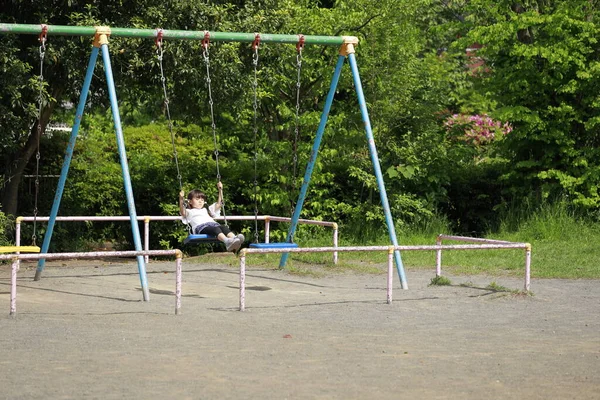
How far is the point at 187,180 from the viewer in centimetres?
1916

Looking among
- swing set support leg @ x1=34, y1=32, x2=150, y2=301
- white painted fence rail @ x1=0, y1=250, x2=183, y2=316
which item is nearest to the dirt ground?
white painted fence rail @ x1=0, y1=250, x2=183, y2=316

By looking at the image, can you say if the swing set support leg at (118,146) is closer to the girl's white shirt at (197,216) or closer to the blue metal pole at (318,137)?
the girl's white shirt at (197,216)

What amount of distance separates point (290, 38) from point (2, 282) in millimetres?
4940

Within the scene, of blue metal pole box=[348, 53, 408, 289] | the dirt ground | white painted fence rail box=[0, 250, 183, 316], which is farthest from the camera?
blue metal pole box=[348, 53, 408, 289]

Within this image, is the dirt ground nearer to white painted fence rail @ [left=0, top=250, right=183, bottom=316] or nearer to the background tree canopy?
white painted fence rail @ [left=0, top=250, right=183, bottom=316]

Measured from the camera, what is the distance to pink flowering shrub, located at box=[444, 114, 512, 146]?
66.3ft

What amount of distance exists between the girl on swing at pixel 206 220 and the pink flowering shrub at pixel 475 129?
7737 millimetres

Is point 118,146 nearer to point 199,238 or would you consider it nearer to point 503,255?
point 199,238

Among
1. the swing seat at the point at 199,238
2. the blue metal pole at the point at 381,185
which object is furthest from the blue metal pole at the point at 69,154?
the blue metal pole at the point at 381,185

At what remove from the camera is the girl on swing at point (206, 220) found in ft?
42.3

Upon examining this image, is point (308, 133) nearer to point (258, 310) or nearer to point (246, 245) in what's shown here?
point (246, 245)

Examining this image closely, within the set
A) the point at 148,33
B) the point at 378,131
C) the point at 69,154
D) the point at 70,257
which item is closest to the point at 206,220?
the point at 69,154

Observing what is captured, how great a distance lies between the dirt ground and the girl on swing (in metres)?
0.64

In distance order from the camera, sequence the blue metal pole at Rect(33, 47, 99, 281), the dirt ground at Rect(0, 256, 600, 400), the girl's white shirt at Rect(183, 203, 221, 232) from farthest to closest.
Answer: the girl's white shirt at Rect(183, 203, 221, 232) → the blue metal pole at Rect(33, 47, 99, 281) → the dirt ground at Rect(0, 256, 600, 400)
